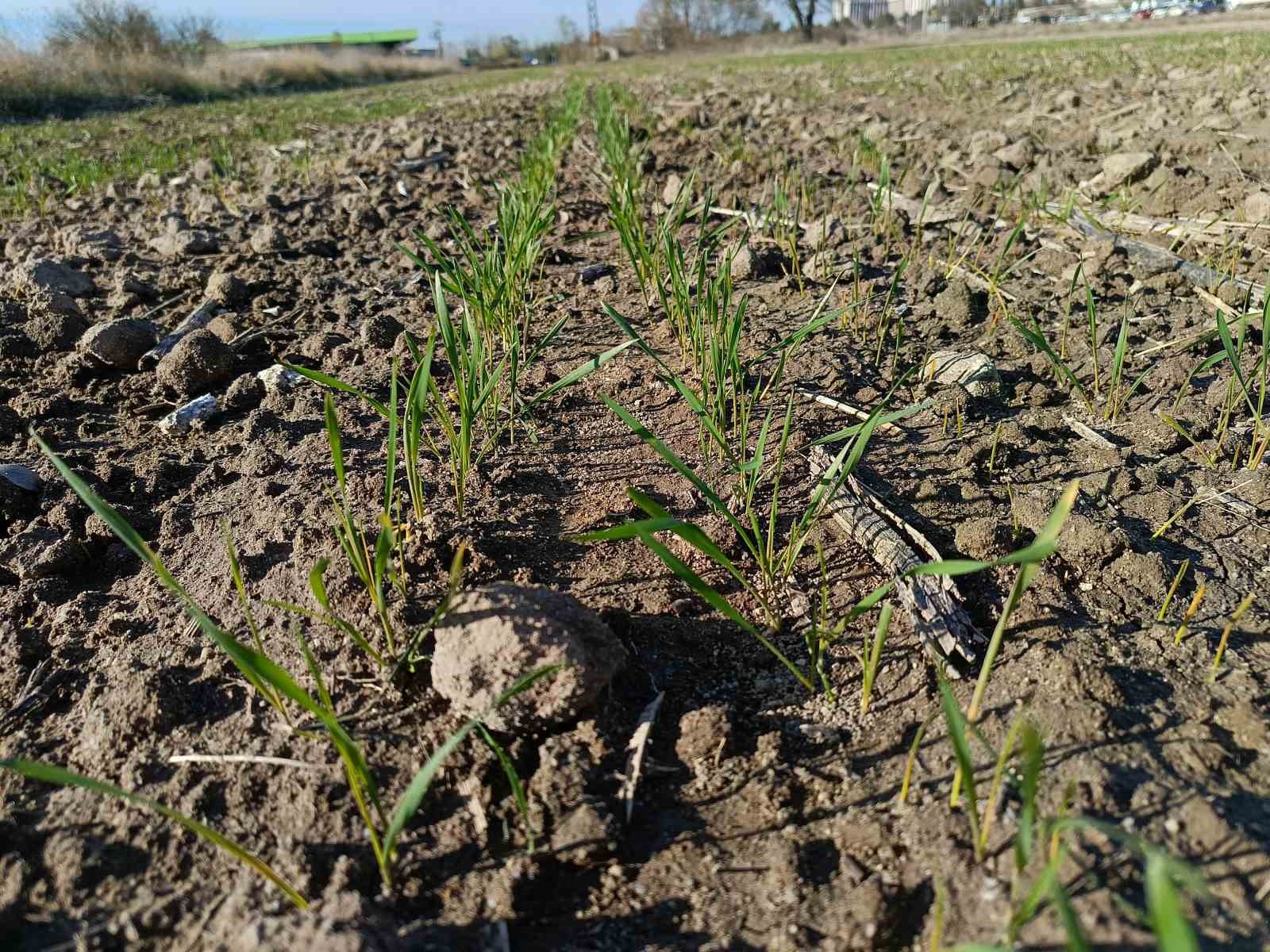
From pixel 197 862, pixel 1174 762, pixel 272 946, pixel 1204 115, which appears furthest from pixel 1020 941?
pixel 1204 115

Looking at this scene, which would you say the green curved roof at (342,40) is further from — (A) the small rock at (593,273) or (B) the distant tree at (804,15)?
(A) the small rock at (593,273)

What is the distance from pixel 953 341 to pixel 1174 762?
153 cm

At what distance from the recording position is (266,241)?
3.41m

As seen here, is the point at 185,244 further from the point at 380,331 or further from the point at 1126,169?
the point at 1126,169

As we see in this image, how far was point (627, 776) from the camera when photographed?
1.14 metres

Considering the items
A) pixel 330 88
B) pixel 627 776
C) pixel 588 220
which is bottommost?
pixel 627 776

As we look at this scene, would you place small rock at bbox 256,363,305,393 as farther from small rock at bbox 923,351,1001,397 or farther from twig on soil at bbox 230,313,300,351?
small rock at bbox 923,351,1001,397

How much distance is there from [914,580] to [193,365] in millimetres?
1949

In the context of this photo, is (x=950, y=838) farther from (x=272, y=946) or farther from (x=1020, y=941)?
(x=272, y=946)

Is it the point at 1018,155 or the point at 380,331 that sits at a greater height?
the point at 1018,155

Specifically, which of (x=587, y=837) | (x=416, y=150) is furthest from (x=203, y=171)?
(x=587, y=837)

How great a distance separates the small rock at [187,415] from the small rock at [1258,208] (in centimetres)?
340

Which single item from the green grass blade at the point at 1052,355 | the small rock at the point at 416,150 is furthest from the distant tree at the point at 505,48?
the green grass blade at the point at 1052,355

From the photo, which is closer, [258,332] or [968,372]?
[968,372]
